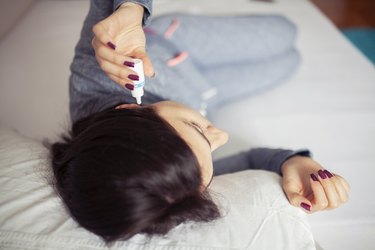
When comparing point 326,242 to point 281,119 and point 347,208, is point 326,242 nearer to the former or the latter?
point 347,208

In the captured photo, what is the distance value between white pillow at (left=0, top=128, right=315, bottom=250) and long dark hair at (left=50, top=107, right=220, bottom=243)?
2 centimetres

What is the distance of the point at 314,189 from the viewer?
0.67m

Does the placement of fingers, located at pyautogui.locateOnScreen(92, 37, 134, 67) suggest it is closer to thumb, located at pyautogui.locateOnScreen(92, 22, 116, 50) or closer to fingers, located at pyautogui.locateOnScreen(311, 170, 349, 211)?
thumb, located at pyautogui.locateOnScreen(92, 22, 116, 50)

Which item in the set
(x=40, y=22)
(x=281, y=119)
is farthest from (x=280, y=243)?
(x=40, y=22)

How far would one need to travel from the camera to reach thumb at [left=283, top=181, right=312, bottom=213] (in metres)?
0.65

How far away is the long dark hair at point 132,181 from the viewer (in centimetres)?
53

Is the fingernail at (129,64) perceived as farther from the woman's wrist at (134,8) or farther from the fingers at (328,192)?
the fingers at (328,192)

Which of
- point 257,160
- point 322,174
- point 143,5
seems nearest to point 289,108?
point 257,160

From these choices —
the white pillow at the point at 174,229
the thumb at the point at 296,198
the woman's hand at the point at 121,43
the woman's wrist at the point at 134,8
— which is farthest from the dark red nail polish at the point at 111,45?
the thumb at the point at 296,198

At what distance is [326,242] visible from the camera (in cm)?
78

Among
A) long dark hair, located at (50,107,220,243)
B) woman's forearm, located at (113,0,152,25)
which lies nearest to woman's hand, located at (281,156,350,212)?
A: long dark hair, located at (50,107,220,243)

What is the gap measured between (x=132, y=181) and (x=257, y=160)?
43 centimetres

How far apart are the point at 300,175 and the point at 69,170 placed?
0.47 metres

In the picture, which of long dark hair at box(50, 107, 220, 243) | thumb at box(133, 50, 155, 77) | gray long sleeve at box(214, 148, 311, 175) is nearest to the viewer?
long dark hair at box(50, 107, 220, 243)
